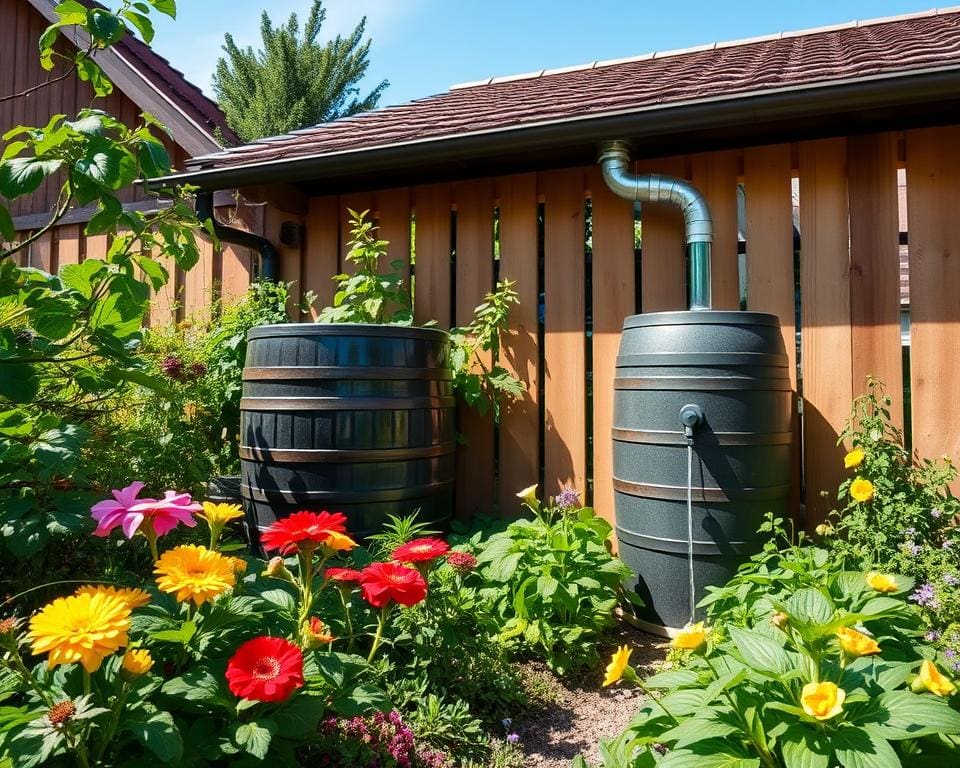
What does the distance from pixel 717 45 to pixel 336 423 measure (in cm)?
436

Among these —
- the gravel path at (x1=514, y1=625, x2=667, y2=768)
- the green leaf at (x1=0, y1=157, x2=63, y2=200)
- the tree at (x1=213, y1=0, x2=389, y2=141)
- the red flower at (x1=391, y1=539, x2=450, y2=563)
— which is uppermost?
the tree at (x1=213, y1=0, x2=389, y2=141)

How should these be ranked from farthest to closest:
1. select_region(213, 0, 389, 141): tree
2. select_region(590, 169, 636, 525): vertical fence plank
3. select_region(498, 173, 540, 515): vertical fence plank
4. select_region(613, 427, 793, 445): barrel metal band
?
select_region(213, 0, 389, 141): tree, select_region(498, 173, 540, 515): vertical fence plank, select_region(590, 169, 636, 525): vertical fence plank, select_region(613, 427, 793, 445): barrel metal band

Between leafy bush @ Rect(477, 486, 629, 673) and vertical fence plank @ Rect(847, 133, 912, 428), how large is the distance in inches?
54.9

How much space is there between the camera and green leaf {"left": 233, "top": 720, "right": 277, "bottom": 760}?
1.07m

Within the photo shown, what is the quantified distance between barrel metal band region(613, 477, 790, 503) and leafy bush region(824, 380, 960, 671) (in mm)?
235

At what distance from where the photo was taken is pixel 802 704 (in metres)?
1.08


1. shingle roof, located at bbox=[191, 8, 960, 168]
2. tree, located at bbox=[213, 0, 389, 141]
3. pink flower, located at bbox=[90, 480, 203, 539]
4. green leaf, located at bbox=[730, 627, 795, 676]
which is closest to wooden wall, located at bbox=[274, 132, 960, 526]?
shingle roof, located at bbox=[191, 8, 960, 168]

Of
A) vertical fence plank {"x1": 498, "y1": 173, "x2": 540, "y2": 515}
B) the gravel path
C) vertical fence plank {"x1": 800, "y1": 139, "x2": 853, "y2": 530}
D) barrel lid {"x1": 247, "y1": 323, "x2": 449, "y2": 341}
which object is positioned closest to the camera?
the gravel path

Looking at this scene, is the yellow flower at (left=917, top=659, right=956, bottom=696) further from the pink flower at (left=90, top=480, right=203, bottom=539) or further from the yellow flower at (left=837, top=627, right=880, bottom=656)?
the pink flower at (left=90, top=480, right=203, bottom=539)

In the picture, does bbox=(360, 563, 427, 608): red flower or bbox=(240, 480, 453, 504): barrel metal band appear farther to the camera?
bbox=(240, 480, 453, 504): barrel metal band

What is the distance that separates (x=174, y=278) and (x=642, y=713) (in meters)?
3.92

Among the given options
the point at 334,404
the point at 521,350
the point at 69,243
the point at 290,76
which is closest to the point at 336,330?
the point at 334,404

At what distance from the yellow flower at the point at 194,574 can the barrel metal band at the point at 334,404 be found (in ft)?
4.09

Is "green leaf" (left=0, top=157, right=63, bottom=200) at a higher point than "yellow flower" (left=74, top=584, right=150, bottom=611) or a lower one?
Answer: higher
